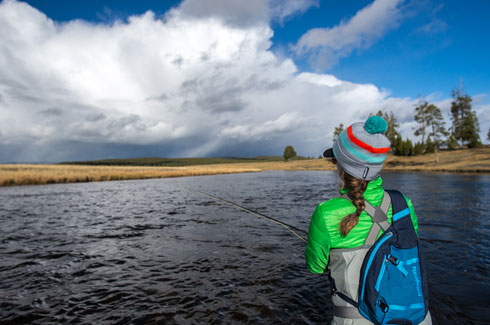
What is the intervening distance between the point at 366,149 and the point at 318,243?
35.9 inches

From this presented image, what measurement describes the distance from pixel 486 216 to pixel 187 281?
14445 millimetres

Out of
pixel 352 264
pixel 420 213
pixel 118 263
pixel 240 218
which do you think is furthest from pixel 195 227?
pixel 420 213

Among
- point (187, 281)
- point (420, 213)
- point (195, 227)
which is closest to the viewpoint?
point (187, 281)

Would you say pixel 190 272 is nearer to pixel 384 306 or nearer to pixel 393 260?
pixel 384 306

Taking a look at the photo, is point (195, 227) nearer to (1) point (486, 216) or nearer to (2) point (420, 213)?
(2) point (420, 213)

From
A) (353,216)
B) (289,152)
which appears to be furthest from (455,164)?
(289,152)

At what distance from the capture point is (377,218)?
7.18 feet

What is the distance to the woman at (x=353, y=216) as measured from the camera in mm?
Answer: 2227

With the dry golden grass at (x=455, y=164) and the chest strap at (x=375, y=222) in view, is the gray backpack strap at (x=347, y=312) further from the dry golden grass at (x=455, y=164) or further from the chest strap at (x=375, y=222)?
the dry golden grass at (x=455, y=164)

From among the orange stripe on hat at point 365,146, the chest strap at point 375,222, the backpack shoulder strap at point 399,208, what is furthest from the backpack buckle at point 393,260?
the orange stripe on hat at point 365,146

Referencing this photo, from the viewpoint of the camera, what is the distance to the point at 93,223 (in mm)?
12969

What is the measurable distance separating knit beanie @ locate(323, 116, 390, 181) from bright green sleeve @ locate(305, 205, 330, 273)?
48cm

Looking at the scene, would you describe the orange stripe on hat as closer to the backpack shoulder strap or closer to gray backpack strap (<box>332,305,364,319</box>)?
the backpack shoulder strap

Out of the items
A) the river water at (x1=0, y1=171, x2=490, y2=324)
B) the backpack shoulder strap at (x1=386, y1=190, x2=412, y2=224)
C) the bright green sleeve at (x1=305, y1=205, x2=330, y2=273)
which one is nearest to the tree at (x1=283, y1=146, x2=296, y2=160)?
the river water at (x1=0, y1=171, x2=490, y2=324)
